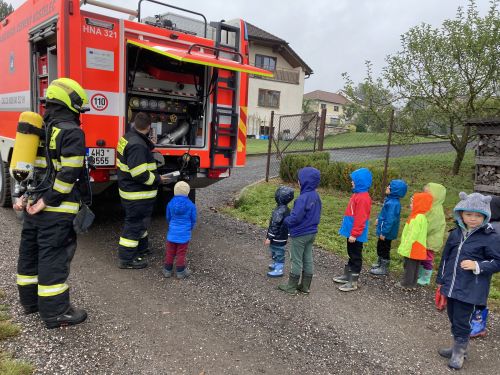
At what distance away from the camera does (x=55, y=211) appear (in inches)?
127

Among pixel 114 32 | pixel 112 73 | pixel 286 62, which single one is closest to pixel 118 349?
pixel 112 73

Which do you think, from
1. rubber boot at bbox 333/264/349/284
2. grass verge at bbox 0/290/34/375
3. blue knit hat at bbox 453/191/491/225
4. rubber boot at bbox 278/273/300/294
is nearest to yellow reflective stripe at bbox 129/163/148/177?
grass verge at bbox 0/290/34/375

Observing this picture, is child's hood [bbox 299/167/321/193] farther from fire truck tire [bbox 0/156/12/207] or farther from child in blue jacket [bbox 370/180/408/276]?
fire truck tire [bbox 0/156/12/207]

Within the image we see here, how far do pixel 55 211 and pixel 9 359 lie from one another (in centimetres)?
109

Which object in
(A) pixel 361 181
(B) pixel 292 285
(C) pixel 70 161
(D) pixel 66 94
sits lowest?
(B) pixel 292 285

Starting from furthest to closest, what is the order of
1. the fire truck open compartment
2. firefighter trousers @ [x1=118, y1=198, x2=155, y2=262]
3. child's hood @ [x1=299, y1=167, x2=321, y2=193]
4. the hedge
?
1. the hedge
2. the fire truck open compartment
3. firefighter trousers @ [x1=118, y1=198, x2=155, y2=262]
4. child's hood @ [x1=299, y1=167, x2=321, y2=193]

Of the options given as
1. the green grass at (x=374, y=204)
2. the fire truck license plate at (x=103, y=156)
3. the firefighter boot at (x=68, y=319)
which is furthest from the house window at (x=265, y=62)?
the firefighter boot at (x=68, y=319)

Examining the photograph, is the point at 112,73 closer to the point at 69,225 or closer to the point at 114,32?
the point at 114,32

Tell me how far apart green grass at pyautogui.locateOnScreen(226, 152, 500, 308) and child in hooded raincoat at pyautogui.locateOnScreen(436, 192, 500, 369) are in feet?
4.61

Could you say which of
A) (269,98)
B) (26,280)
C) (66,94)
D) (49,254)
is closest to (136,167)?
(66,94)

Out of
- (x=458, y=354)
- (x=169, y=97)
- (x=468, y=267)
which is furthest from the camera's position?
Answer: (x=169, y=97)

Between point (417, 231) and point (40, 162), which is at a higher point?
point (40, 162)

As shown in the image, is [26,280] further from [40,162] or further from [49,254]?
[40,162]

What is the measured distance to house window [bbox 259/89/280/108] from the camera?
30.6m
